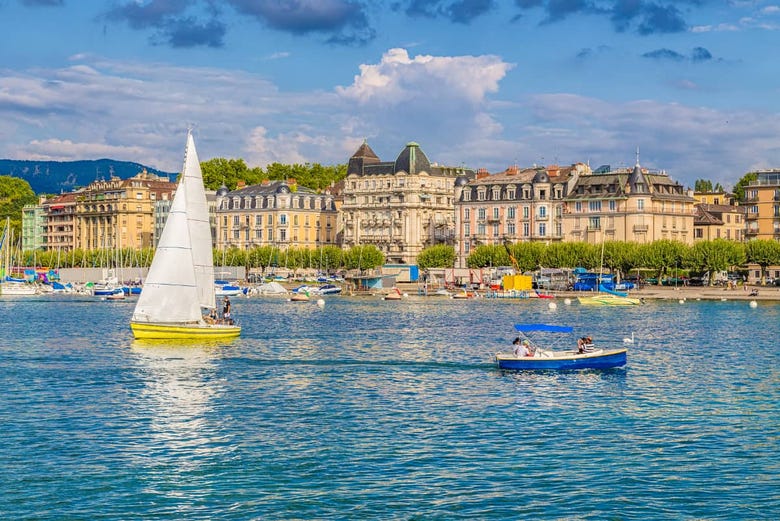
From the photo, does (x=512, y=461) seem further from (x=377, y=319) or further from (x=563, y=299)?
(x=563, y=299)

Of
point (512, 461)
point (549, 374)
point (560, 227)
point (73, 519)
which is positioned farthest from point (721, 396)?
point (560, 227)

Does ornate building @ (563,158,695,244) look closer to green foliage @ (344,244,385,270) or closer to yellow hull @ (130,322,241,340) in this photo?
green foliage @ (344,244,385,270)

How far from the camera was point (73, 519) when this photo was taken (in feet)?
95.8

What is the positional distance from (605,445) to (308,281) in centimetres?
14274

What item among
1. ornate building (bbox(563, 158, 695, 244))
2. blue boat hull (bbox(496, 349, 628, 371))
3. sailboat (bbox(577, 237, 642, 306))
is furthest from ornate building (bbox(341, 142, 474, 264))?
blue boat hull (bbox(496, 349, 628, 371))

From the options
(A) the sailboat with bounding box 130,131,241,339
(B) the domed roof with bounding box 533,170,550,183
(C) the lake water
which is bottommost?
(C) the lake water

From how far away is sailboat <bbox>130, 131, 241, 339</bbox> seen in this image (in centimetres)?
6744

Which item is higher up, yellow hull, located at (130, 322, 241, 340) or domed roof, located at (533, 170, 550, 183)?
domed roof, located at (533, 170, 550, 183)

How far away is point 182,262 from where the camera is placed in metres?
67.4

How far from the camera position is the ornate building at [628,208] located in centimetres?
15262

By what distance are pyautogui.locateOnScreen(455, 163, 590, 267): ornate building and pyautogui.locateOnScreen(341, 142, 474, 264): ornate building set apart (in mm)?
11424

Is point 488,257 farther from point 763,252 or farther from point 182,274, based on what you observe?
point 182,274

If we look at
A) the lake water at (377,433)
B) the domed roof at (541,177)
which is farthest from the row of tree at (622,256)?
the lake water at (377,433)

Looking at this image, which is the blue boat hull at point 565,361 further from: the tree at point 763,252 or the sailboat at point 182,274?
the tree at point 763,252
